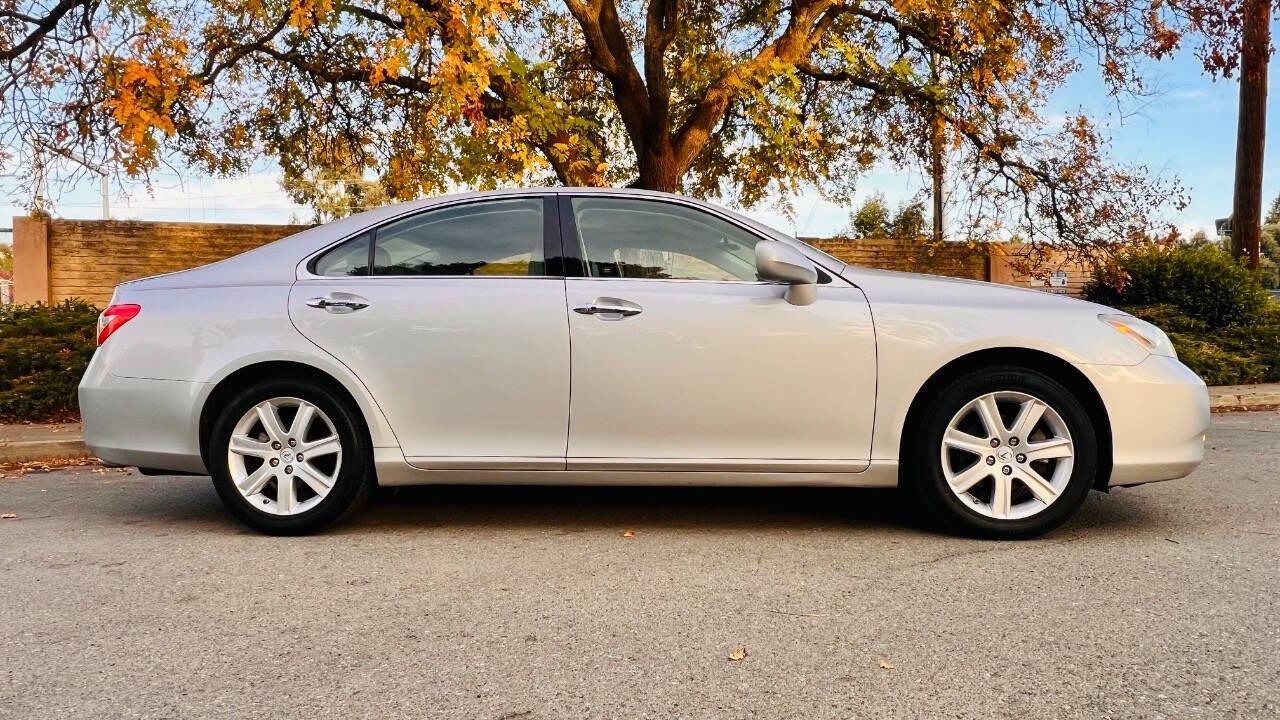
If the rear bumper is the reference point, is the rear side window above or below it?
above

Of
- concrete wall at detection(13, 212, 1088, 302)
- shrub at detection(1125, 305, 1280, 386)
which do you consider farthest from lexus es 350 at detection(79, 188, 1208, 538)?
concrete wall at detection(13, 212, 1088, 302)

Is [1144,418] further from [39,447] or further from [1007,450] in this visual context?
[39,447]

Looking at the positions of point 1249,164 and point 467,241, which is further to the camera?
point 1249,164

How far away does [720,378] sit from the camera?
4383 millimetres

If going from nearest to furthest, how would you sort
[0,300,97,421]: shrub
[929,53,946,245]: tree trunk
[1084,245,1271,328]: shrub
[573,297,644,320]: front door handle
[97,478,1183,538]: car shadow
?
[573,297,644,320]: front door handle < [97,478,1183,538]: car shadow < [0,300,97,421]: shrub < [929,53,946,245]: tree trunk < [1084,245,1271,328]: shrub

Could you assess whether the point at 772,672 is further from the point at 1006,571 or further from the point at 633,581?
the point at 1006,571

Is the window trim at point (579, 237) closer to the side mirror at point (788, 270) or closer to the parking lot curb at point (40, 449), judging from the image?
the side mirror at point (788, 270)

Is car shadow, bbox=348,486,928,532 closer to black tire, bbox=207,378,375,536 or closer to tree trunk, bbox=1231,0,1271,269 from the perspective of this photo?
black tire, bbox=207,378,375,536

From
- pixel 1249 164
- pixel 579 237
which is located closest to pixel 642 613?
pixel 579 237

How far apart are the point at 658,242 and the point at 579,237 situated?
389 millimetres

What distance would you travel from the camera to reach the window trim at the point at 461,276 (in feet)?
15.1

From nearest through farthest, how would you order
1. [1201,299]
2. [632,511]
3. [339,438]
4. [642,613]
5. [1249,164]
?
[642,613] < [339,438] < [632,511] < [1201,299] < [1249,164]

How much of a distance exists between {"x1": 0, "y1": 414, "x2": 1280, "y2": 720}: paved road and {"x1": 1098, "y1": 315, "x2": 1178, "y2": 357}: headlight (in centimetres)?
90

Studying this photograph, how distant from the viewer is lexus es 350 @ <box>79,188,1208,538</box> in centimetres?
438
